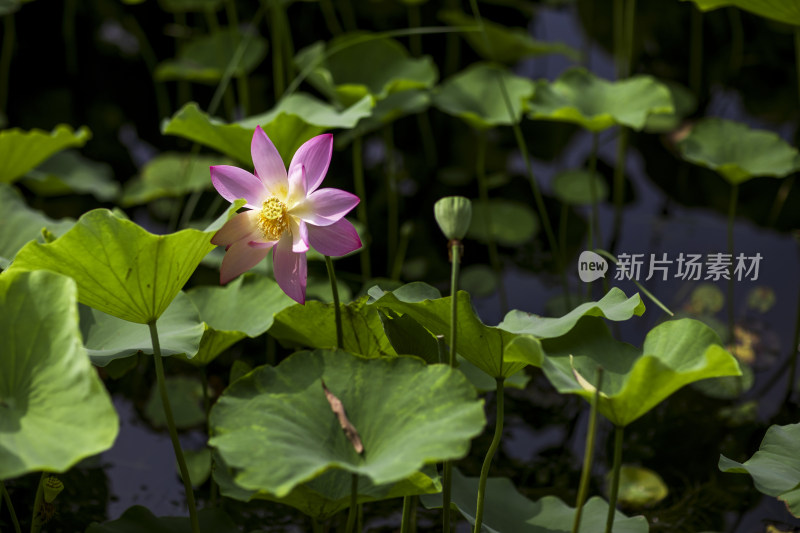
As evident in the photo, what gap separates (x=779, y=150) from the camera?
5.39ft

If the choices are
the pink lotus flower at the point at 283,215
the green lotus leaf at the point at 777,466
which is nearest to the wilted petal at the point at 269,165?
the pink lotus flower at the point at 283,215

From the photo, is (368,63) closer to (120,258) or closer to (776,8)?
(776,8)

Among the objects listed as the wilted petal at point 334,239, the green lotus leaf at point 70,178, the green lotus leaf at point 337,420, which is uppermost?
the wilted petal at point 334,239

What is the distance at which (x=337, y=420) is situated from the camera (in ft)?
2.59

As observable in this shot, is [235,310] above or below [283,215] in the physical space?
below

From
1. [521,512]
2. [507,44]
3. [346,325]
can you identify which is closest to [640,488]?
[521,512]

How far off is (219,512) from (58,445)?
39 centimetres

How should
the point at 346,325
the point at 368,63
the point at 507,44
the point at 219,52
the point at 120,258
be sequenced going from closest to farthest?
1. the point at 120,258
2. the point at 346,325
3. the point at 368,63
4. the point at 507,44
5. the point at 219,52

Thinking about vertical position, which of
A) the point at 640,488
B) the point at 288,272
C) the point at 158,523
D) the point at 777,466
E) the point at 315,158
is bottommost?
the point at 640,488

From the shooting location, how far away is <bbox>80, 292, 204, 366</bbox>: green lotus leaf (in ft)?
3.05

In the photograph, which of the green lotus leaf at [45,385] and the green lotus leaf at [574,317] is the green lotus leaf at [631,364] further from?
the green lotus leaf at [45,385]

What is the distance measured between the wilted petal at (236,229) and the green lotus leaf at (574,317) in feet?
0.96

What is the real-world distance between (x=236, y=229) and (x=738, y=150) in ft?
3.97

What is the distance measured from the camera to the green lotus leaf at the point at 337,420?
0.70m
